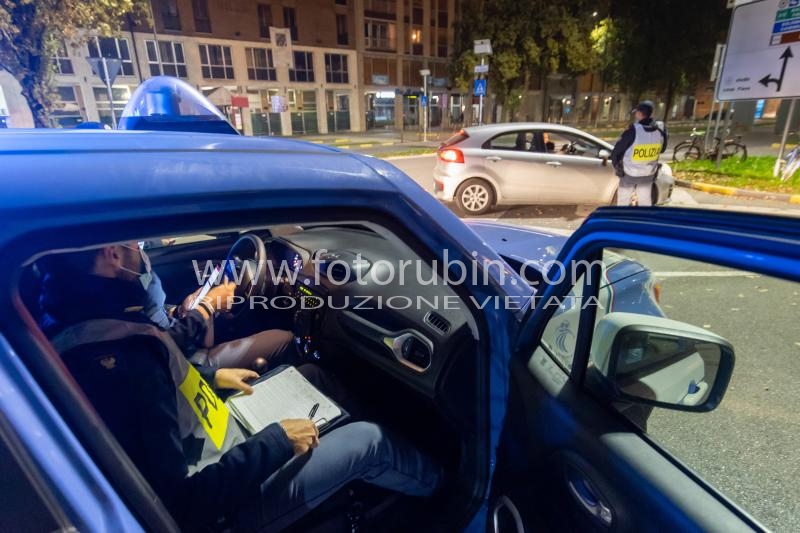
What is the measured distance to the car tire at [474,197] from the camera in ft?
25.6

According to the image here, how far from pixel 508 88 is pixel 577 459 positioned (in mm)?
30984

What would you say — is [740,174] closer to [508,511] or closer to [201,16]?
[508,511]

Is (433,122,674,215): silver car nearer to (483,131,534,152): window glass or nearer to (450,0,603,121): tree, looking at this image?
(483,131,534,152): window glass

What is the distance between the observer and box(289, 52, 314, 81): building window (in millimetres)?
30266

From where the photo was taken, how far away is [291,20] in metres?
30.2

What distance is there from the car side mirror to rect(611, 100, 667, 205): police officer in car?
6123 millimetres

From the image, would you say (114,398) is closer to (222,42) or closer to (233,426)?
(233,426)

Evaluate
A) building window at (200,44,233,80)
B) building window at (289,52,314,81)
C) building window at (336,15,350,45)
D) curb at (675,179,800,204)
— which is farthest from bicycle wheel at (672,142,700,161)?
building window at (200,44,233,80)

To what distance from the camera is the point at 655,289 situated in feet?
6.17

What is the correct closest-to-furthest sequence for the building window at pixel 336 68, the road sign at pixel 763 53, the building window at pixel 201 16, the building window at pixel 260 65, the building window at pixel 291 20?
the road sign at pixel 763 53, the building window at pixel 201 16, the building window at pixel 260 65, the building window at pixel 291 20, the building window at pixel 336 68

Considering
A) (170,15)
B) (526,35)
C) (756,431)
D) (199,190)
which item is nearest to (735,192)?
(756,431)

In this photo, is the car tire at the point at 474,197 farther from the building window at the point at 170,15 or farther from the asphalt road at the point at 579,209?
the building window at the point at 170,15

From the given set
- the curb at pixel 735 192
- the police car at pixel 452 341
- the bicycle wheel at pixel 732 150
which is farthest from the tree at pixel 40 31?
the bicycle wheel at pixel 732 150

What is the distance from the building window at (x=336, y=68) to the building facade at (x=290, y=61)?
0.07 metres
